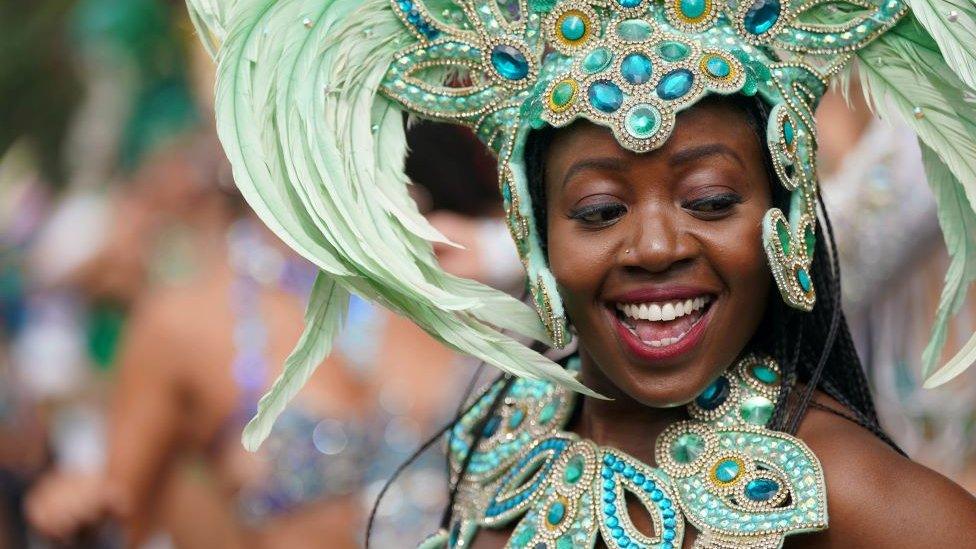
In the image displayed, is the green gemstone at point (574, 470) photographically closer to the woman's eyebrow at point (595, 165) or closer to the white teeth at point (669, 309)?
the white teeth at point (669, 309)

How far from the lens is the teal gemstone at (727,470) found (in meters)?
2.70

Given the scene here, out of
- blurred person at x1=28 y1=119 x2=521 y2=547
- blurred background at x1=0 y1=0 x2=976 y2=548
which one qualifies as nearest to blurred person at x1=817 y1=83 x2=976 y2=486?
blurred background at x1=0 y1=0 x2=976 y2=548

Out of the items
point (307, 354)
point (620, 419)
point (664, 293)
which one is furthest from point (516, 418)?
point (664, 293)

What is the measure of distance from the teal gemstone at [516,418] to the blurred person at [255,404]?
1910 mm

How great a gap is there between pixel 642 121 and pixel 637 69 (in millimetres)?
96

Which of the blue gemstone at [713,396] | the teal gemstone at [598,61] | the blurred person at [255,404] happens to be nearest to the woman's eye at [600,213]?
the teal gemstone at [598,61]

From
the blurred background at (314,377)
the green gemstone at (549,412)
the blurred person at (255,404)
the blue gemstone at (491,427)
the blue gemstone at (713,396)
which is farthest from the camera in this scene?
the blurred person at (255,404)

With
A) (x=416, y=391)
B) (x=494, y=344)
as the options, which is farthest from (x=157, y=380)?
(x=494, y=344)

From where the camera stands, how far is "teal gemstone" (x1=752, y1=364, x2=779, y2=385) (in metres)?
2.82

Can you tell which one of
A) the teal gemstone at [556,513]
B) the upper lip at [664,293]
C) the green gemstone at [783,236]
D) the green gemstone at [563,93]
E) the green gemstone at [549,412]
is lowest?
the green gemstone at [549,412]

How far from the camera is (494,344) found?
283 cm

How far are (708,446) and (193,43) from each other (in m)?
5.10

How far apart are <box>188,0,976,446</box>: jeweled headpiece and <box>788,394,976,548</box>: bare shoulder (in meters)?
0.20

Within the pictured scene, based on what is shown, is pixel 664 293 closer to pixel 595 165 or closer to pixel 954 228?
pixel 595 165
